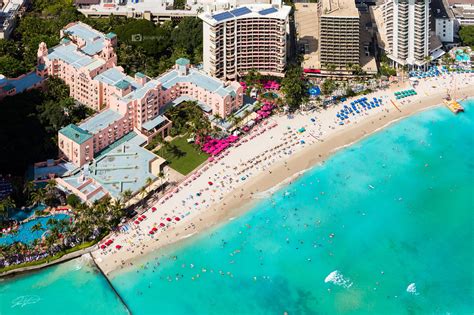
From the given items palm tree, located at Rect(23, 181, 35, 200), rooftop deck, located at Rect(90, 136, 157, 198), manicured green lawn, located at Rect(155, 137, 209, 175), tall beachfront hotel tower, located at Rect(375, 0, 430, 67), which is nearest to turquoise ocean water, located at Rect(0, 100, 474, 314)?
manicured green lawn, located at Rect(155, 137, 209, 175)

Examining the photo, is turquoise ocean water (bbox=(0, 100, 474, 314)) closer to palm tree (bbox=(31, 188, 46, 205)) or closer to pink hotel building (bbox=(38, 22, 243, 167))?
palm tree (bbox=(31, 188, 46, 205))

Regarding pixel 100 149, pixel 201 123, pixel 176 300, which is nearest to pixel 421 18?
pixel 201 123

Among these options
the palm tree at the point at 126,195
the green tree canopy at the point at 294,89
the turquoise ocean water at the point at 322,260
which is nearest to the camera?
the turquoise ocean water at the point at 322,260

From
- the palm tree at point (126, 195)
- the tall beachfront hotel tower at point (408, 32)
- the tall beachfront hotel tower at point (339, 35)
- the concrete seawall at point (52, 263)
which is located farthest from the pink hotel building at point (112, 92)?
the tall beachfront hotel tower at point (408, 32)

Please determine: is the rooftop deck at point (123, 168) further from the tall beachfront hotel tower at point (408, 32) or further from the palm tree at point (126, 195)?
the tall beachfront hotel tower at point (408, 32)

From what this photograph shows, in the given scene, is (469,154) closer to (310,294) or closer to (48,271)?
(310,294)

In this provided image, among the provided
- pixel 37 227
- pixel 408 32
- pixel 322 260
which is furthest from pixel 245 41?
pixel 37 227

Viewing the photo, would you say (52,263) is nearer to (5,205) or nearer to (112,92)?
(5,205)
